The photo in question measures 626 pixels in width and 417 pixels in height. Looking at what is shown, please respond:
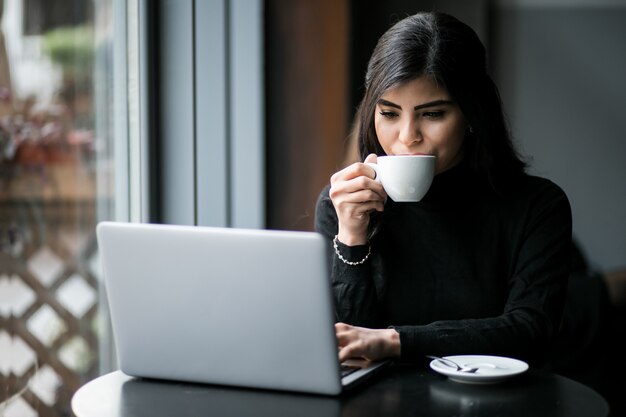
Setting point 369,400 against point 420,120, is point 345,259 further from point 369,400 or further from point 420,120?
point 369,400

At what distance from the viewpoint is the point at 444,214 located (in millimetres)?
1675

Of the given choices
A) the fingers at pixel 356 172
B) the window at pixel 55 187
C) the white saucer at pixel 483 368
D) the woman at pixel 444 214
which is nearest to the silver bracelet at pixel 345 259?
the woman at pixel 444 214

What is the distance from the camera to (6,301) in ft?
6.04

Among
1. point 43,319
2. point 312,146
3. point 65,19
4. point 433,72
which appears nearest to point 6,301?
point 43,319

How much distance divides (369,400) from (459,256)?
1.84 ft

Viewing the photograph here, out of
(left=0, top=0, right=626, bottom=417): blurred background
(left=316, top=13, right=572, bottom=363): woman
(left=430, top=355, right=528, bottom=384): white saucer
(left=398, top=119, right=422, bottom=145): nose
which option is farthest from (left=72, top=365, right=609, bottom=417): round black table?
(left=0, top=0, right=626, bottom=417): blurred background

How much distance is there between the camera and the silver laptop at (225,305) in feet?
3.63

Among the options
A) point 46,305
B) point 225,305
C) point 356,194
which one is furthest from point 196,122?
point 225,305

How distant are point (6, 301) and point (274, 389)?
89 centimetres

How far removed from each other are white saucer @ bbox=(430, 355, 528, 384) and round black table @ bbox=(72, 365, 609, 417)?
11 mm

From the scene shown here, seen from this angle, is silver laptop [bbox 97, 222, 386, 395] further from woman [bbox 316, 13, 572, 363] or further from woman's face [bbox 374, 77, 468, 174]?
woman's face [bbox 374, 77, 468, 174]

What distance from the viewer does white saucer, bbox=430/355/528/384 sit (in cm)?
121

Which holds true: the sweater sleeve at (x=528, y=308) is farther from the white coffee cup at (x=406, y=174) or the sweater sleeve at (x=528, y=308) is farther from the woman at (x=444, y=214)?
the white coffee cup at (x=406, y=174)

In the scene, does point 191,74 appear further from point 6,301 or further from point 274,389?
point 274,389
